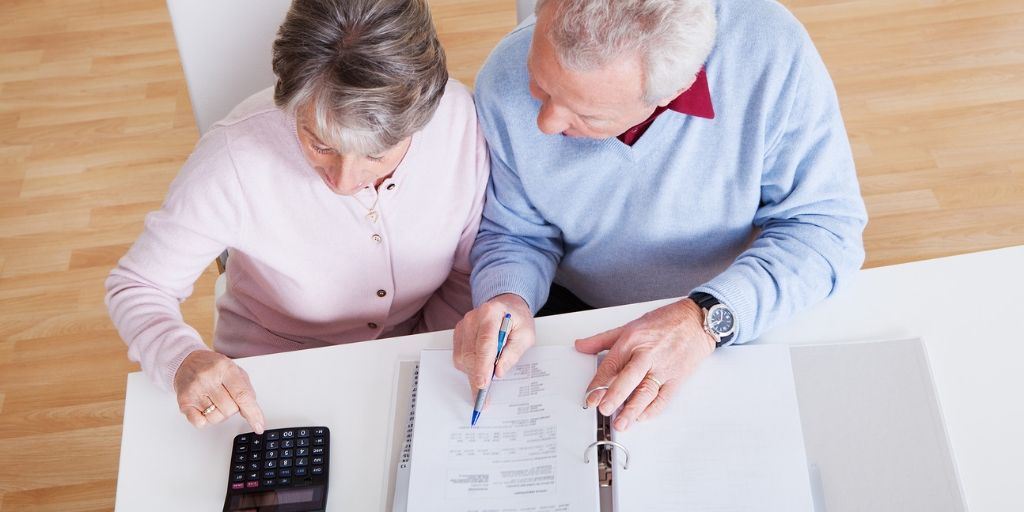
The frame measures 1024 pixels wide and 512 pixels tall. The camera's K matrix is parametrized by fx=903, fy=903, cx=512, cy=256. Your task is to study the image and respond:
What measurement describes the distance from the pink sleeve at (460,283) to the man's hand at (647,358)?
0.39 meters

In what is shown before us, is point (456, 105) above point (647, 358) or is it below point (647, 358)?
above

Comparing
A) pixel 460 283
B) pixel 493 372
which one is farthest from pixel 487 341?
pixel 460 283

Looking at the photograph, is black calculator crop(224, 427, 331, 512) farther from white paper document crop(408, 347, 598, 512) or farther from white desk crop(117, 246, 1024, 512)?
white paper document crop(408, 347, 598, 512)

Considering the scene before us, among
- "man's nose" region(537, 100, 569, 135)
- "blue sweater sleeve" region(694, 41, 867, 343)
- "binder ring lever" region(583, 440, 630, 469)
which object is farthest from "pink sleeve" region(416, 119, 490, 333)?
"binder ring lever" region(583, 440, 630, 469)

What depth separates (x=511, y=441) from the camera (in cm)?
120

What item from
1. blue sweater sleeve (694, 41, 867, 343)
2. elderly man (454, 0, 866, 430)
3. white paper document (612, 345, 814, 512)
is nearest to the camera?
white paper document (612, 345, 814, 512)

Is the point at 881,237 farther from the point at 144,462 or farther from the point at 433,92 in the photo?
the point at 144,462

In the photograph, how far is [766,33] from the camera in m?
1.38

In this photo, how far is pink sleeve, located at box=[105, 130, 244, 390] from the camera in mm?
1370

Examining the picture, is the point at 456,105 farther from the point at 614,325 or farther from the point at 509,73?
the point at 614,325

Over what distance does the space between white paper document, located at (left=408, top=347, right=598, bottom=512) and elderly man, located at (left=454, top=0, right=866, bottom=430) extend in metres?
0.03

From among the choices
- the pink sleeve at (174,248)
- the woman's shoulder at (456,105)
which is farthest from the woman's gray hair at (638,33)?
the pink sleeve at (174,248)

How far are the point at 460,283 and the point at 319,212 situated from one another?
347mm

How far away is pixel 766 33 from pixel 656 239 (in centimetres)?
39
